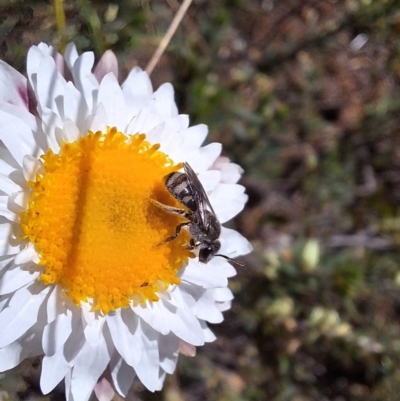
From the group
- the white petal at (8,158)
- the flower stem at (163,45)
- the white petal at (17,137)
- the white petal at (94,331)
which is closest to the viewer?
the white petal at (17,137)

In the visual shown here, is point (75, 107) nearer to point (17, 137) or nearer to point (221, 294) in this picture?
point (17, 137)

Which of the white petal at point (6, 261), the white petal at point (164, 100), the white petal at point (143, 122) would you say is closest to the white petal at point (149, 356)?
the white petal at point (6, 261)

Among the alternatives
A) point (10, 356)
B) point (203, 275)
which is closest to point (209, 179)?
point (203, 275)

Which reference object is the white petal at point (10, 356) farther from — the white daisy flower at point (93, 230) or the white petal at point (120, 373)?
the white petal at point (120, 373)

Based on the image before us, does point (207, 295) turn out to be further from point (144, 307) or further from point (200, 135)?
point (200, 135)

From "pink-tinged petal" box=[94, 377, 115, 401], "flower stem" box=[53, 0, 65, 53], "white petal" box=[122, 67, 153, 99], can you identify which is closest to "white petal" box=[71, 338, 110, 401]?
"pink-tinged petal" box=[94, 377, 115, 401]

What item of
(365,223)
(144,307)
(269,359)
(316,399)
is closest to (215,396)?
(269,359)

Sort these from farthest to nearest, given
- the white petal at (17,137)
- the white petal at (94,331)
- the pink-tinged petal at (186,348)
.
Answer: the pink-tinged petal at (186,348) → the white petal at (94,331) → the white petal at (17,137)
